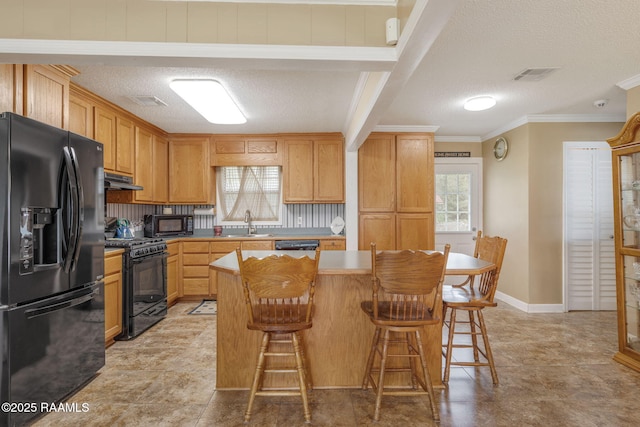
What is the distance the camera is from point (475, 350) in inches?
101

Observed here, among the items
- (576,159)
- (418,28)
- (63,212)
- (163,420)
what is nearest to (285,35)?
(418,28)

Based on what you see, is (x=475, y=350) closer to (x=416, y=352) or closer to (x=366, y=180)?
(x=416, y=352)

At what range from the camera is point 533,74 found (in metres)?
2.89

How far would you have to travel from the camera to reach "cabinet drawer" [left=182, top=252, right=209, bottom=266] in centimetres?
466

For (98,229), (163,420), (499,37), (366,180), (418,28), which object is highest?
(499,37)

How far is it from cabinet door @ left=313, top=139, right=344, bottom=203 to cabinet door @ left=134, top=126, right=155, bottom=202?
218cm

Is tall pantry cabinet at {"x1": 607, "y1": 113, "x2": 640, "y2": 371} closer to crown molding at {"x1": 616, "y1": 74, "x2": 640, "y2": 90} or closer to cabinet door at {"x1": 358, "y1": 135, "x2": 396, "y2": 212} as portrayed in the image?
crown molding at {"x1": 616, "y1": 74, "x2": 640, "y2": 90}

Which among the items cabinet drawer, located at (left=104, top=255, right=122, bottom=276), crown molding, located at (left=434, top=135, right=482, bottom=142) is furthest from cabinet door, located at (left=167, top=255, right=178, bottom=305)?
crown molding, located at (left=434, top=135, right=482, bottom=142)

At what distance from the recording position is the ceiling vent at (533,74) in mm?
2812

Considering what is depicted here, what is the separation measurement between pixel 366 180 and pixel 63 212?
3401 millimetres

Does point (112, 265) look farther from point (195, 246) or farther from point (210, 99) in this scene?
point (210, 99)

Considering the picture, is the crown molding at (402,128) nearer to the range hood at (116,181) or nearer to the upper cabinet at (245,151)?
the upper cabinet at (245,151)

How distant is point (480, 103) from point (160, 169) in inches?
160

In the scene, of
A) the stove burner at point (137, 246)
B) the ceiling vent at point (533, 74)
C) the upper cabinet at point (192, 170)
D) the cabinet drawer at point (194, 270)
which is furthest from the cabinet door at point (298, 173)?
the ceiling vent at point (533, 74)
